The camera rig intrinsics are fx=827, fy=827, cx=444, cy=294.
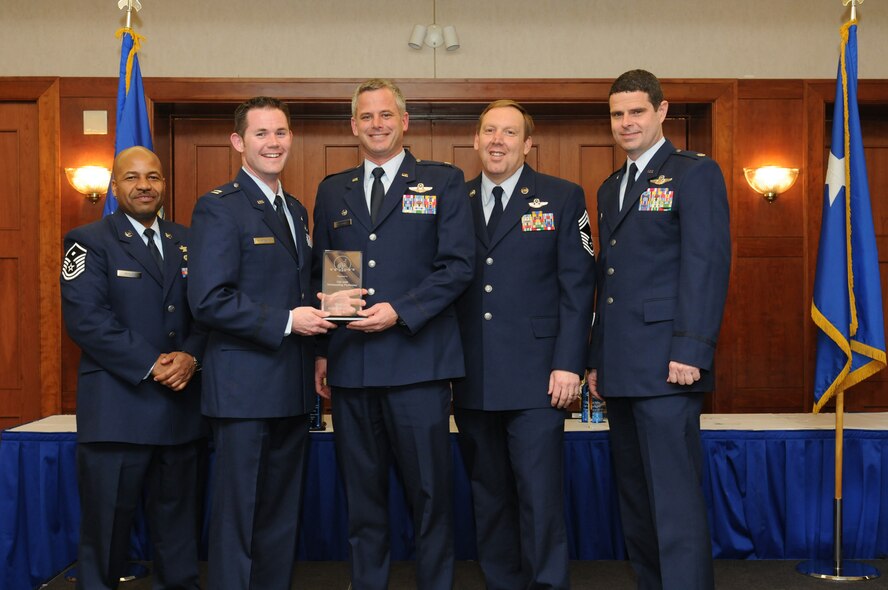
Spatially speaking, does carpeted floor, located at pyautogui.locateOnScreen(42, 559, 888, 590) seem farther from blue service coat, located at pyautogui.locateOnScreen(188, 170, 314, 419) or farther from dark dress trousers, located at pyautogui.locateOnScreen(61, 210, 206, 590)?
blue service coat, located at pyautogui.locateOnScreen(188, 170, 314, 419)

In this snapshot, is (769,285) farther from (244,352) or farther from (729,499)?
(244,352)

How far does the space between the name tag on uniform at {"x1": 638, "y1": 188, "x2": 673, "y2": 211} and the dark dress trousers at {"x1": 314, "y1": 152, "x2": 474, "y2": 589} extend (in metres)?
0.58

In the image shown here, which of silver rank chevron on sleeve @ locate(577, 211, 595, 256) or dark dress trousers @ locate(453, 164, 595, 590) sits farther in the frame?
silver rank chevron on sleeve @ locate(577, 211, 595, 256)

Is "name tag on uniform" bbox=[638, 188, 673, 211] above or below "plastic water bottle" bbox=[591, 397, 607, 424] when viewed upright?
above

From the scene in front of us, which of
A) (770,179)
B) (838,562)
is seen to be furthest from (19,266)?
(838,562)

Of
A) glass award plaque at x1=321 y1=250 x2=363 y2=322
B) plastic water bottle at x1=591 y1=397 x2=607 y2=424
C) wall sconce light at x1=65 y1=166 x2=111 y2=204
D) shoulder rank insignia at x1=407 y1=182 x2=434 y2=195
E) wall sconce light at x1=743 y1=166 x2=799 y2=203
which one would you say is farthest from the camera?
wall sconce light at x1=743 y1=166 x2=799 y2=203

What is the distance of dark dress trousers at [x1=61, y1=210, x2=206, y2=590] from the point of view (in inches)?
111

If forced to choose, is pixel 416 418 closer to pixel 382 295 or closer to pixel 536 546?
pixel 382 295

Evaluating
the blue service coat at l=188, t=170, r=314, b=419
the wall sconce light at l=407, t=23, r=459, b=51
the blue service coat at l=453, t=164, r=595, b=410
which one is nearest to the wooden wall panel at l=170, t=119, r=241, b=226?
the wall sconce light at l=407, t=23, r=459, b=51

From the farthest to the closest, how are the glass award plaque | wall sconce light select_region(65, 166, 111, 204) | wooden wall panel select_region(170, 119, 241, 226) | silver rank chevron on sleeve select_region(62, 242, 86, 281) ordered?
wooden wall panel select_region(170, 119, 241, 226) < wall sconce light select_region(65, 166, 111, 204) < silver rank chevron on sleeve select_region(62, 242, 86, 281) < the glass award plaque

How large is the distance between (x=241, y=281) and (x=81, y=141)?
3191 millimetres

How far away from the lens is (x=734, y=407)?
17.5 ft

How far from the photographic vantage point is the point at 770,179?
5.20m

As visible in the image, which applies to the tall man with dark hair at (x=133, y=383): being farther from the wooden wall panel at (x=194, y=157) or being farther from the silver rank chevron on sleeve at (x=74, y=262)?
the wooden wall panel at (x=194, y=157)
